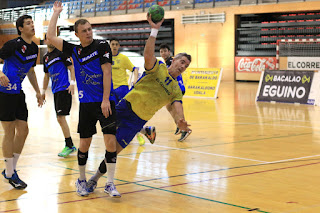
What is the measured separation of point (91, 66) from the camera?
5.48 m

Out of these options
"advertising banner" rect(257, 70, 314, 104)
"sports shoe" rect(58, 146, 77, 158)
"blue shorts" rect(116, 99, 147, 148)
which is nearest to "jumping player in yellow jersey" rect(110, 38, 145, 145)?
"sports shoe" rect(58, 146, 77, 158)

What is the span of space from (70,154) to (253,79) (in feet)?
70.9

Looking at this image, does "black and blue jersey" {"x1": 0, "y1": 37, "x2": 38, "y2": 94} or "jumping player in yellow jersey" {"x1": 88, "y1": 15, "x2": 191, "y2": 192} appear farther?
"black and blue jersey" {"x1": 0, "y1": 37, "x2": 38, "y2": 94}

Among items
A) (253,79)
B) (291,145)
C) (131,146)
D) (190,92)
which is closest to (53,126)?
(131,146)

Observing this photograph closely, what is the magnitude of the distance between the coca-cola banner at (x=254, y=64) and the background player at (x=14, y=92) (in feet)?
74.5

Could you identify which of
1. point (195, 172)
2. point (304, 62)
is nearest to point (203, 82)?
point (304, 62)

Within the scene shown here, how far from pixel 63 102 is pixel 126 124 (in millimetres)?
3103

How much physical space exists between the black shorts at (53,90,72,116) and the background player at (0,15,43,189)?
7.58 feet

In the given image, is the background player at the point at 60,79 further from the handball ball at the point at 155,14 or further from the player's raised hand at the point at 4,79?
the handball ball at the point at 155,14

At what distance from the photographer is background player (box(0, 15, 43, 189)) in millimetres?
6133

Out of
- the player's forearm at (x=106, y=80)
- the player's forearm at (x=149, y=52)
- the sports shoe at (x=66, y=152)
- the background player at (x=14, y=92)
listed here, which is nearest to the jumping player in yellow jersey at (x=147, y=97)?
the player's forearm at (x=149, y=52)

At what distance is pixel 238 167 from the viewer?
23.3 ft

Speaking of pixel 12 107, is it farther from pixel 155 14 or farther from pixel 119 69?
pixel 119 69

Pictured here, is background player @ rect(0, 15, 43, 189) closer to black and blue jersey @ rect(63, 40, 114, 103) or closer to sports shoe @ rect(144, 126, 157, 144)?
black and blue jersey @ rect(63, 40, 114, 103)
